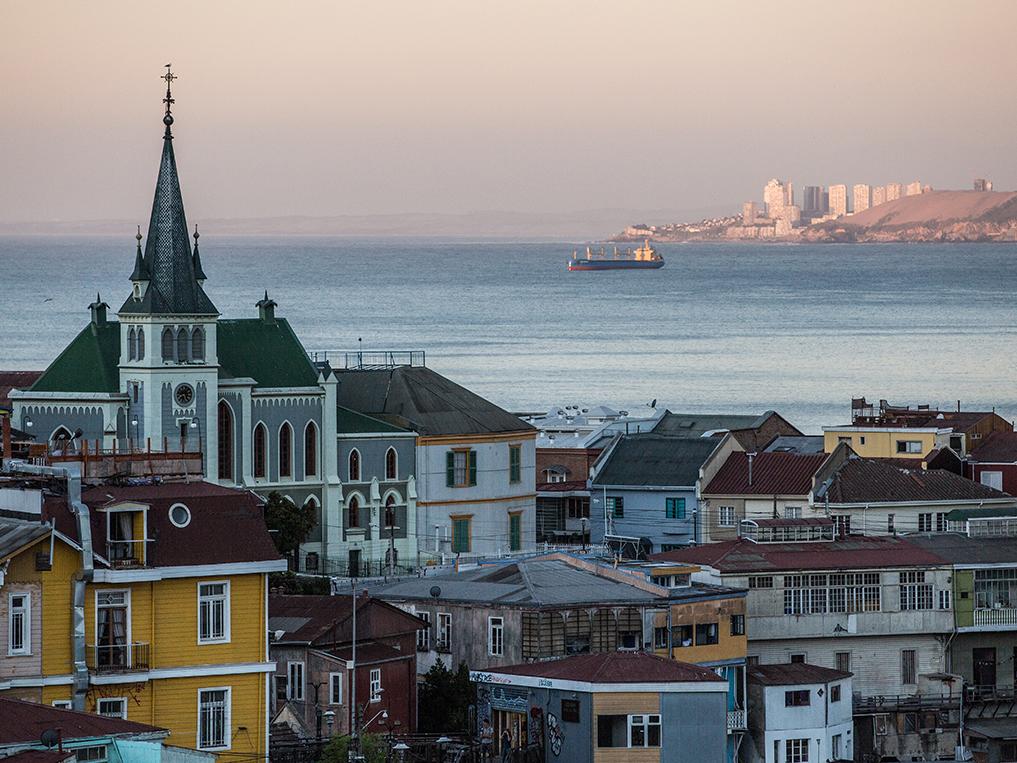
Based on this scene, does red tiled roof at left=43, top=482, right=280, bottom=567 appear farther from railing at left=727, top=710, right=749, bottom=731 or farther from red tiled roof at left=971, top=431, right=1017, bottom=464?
red tiled roof at left=971, top=431, right=1017, bottom=464

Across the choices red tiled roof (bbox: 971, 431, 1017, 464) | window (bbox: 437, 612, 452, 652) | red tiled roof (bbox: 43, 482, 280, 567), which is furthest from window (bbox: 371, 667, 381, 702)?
red tiled roof (bbox: 971, 431, 1017, 464)

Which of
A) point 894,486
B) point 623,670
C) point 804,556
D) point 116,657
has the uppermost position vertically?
point 894,486

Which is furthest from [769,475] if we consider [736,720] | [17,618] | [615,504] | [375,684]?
[17,618]

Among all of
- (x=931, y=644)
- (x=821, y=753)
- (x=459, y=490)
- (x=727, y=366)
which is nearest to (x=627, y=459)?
(x=459, y=490)

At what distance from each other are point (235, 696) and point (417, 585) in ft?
40.5

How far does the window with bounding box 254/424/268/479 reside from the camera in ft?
224

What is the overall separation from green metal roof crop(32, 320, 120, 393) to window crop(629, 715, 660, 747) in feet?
91.1

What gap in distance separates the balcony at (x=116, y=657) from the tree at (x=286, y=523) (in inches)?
904

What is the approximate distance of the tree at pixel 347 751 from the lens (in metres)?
41.3

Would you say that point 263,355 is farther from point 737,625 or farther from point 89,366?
point 737,625

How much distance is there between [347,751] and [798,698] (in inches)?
426

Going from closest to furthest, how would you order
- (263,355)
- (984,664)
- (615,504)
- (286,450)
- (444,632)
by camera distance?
(444,632), (984,664), (286,450), (263,355), (615,504)

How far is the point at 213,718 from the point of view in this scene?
39.0 meters

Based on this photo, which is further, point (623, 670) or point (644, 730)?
point (623, 670)
